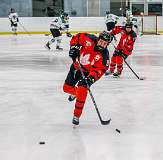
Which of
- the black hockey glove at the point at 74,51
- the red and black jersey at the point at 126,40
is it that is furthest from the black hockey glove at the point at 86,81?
the red and black jersey at the point at 126,40

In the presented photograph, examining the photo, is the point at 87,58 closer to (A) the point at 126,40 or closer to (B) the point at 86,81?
(B) the point at 86,81

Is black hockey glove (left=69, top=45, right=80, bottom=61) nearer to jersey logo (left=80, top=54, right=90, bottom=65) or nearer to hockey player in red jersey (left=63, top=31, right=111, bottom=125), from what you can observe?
hockey player in red jersey (left=63, top=31, right=111, bottom=125)

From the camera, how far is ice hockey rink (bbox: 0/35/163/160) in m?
4.41

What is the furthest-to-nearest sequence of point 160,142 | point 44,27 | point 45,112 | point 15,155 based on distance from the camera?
point 44,27 < point 45,112 < point 160,142 < point 15,155

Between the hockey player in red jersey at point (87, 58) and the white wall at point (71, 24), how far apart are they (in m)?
18.4

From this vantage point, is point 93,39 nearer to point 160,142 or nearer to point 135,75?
point 160,142

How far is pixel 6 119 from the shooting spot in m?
5.74

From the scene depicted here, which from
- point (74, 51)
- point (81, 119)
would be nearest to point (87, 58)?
point (74, 51)

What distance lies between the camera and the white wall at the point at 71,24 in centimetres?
2398

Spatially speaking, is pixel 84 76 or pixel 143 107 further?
pixel 143 107

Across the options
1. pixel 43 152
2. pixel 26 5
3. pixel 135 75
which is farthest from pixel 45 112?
pixel 26 5

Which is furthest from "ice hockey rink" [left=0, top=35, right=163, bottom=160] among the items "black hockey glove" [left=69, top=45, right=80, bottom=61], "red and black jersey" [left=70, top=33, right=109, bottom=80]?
"black hockey glove" [left=69, top=45, right=80, bottom=61]

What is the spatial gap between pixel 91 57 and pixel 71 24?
18.8 meters

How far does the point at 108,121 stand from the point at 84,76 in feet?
1.85
